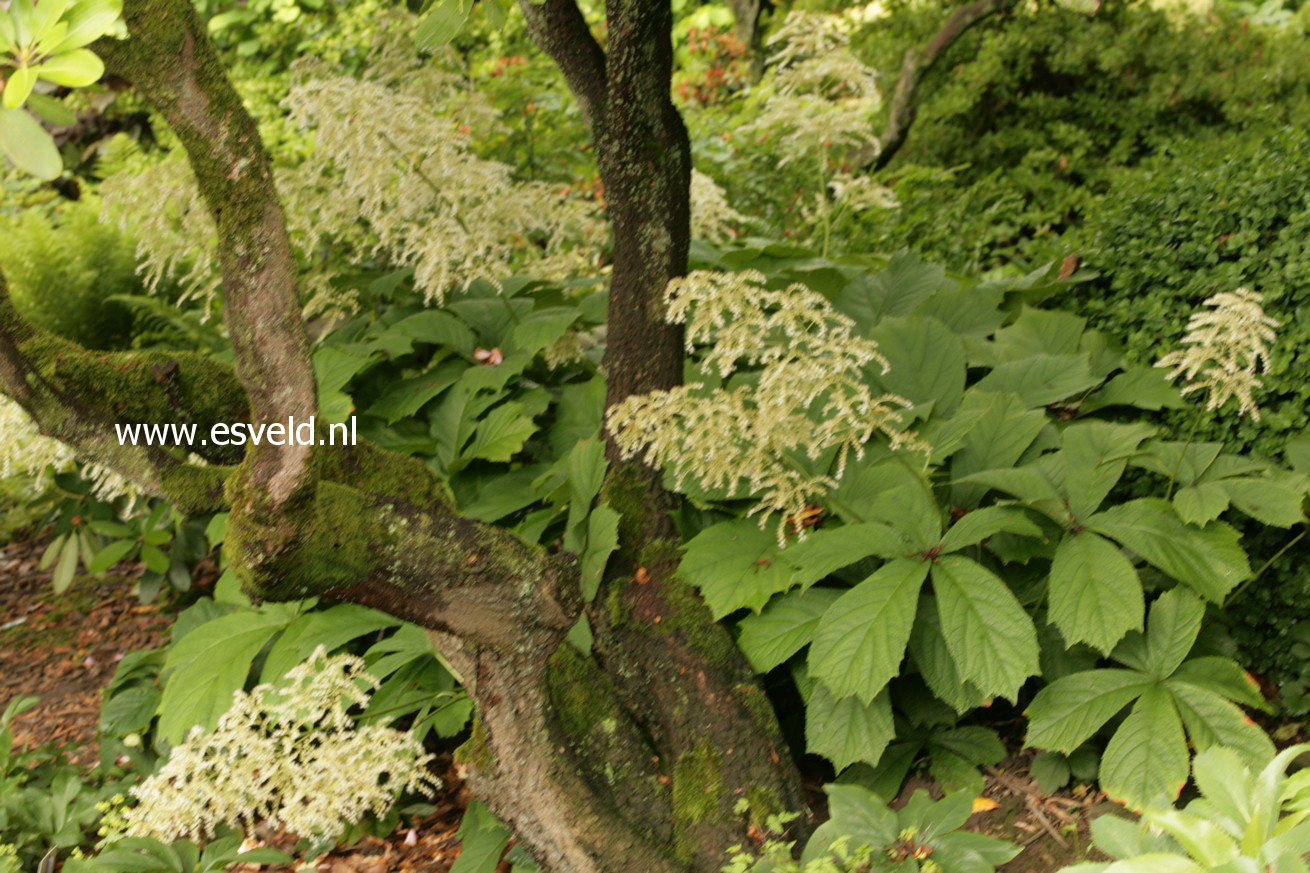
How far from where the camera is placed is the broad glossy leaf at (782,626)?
262 centimetres

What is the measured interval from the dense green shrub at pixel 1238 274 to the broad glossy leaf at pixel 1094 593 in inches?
20.3

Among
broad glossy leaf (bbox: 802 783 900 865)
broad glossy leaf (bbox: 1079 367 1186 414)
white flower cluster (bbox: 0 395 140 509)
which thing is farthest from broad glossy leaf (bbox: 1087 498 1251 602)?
white flower cluster (bbox: 0 395 140 509)

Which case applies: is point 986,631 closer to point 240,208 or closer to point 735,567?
point 735,567

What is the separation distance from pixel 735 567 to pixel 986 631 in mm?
604

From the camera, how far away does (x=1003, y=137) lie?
6.07m

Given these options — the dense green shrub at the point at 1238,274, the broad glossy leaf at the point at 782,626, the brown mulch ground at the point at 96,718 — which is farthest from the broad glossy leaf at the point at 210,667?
the dense green shrub at the point at 1238,274

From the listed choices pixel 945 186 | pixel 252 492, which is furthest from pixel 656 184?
pixel 945 186

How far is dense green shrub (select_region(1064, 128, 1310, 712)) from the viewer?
2.76 meters

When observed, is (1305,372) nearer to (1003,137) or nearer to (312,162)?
(312,162)

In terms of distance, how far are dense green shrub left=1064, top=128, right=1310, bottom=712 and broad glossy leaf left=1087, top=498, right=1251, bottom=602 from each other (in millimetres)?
316

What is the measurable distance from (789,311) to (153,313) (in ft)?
12.2

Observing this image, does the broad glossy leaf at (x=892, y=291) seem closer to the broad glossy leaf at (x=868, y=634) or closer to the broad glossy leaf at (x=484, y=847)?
the broad glossy leaf at (x=868, y=634)

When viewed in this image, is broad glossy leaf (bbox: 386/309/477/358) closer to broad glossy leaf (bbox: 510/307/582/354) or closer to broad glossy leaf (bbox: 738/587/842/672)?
broad glossy leaf (bbox: 510/307/582/354)

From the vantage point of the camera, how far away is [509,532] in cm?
242
